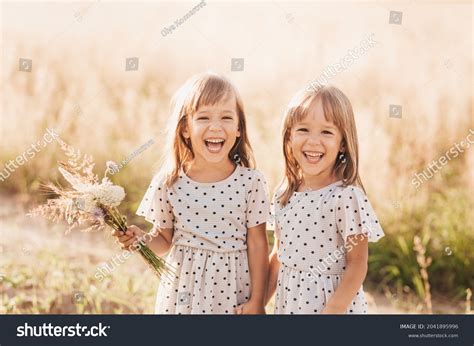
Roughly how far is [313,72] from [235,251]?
2.96m

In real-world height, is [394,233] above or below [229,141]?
below

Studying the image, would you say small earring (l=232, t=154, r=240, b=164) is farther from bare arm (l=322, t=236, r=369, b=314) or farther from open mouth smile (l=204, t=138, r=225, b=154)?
bare arm (l=322, t=236, r=369, b=314)

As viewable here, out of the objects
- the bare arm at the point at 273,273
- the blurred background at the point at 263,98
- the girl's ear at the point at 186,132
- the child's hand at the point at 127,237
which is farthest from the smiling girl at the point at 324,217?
the blurred background at the point at 263,98

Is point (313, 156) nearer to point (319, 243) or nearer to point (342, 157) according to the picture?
point (342, 157)

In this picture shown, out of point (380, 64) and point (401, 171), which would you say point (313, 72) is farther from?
point (401, 171)

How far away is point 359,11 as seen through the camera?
20.9 ft

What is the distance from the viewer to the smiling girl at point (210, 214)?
3.35 metres

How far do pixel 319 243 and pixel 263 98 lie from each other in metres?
3.17

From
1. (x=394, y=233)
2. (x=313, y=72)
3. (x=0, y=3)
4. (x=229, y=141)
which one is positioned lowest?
(x=394, y=233)

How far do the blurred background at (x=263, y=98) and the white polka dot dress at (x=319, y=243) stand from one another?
6.74ft

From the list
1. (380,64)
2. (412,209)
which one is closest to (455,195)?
(412,209)

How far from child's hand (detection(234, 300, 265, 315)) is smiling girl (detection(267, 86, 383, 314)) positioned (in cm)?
9

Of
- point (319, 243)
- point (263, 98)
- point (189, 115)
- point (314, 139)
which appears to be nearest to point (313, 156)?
point (314, 139)

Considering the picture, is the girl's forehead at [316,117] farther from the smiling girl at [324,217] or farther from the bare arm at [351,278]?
the bare arm at [351,278]
